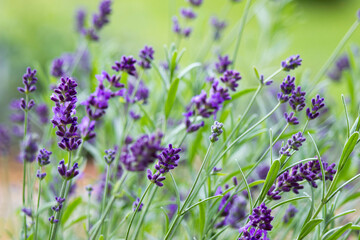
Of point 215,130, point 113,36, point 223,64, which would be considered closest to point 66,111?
point 215,130

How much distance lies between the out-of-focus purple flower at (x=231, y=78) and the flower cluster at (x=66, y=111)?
13.1 inches

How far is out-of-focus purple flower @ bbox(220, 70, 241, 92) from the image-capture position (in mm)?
911

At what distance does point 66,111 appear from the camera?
732 mm

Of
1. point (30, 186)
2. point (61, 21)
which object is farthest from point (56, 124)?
point (61, 21)

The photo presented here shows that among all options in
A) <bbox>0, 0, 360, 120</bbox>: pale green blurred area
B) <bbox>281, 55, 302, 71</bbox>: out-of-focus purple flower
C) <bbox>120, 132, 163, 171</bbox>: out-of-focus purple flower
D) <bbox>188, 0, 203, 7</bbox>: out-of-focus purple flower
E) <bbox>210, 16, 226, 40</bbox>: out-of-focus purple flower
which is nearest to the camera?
<bbox>120, 132, 163, 171</bbox>: out-of-focus purple flower

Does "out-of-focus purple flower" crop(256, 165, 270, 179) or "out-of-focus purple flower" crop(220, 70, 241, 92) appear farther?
"out-of-focus purple flower" crop(256, 165, 270, 179)

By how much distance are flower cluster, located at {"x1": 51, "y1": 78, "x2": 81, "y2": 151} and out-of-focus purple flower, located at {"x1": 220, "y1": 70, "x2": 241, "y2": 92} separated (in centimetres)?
33

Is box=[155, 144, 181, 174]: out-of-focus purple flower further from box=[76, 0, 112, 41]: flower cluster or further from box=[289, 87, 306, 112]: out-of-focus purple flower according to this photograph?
box=[76, 0, 112, 41]: flower cluster

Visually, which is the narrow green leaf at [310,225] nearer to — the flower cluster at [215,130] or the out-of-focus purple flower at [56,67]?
the flower cluster at [215,130]

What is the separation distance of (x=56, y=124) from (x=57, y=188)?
606 mm

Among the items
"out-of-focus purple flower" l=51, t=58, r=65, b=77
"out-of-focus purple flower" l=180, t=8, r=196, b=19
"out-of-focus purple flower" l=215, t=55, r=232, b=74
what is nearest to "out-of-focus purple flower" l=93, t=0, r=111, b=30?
"out-of-focus purple flower" l=51, t=58, r=65, b=77

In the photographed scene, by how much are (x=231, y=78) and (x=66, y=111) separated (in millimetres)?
370

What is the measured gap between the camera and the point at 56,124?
74cm

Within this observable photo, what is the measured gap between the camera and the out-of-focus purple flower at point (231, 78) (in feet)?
2.99
